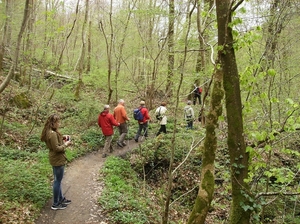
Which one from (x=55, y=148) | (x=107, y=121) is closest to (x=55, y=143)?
(x=55, y=148)

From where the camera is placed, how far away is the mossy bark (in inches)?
171

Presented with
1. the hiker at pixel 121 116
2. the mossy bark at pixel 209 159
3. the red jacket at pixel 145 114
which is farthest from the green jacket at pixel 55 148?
the red jacket at pixel 145 114

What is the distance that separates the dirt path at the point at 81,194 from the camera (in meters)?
5.93

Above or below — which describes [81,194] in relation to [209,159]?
below

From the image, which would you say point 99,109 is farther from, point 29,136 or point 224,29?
point 224,29

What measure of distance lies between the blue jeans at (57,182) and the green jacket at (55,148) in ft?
0.59

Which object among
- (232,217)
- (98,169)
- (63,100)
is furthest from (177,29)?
(232,217)

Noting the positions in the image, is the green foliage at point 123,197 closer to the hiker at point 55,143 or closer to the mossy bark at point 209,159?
the hiker at point 55,143

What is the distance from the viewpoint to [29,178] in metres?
6.70

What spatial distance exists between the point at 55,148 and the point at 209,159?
363cm

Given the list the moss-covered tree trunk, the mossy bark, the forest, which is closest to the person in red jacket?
the forest

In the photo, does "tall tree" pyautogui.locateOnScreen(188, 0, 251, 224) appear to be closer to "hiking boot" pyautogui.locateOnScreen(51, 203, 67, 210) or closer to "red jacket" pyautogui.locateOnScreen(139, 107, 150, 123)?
"hiking boot" pyautogui.locateOnScreen(51, 203, 67, 210)

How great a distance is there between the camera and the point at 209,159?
4.48 meters

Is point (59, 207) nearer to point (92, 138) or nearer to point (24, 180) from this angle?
point (24, 180)
